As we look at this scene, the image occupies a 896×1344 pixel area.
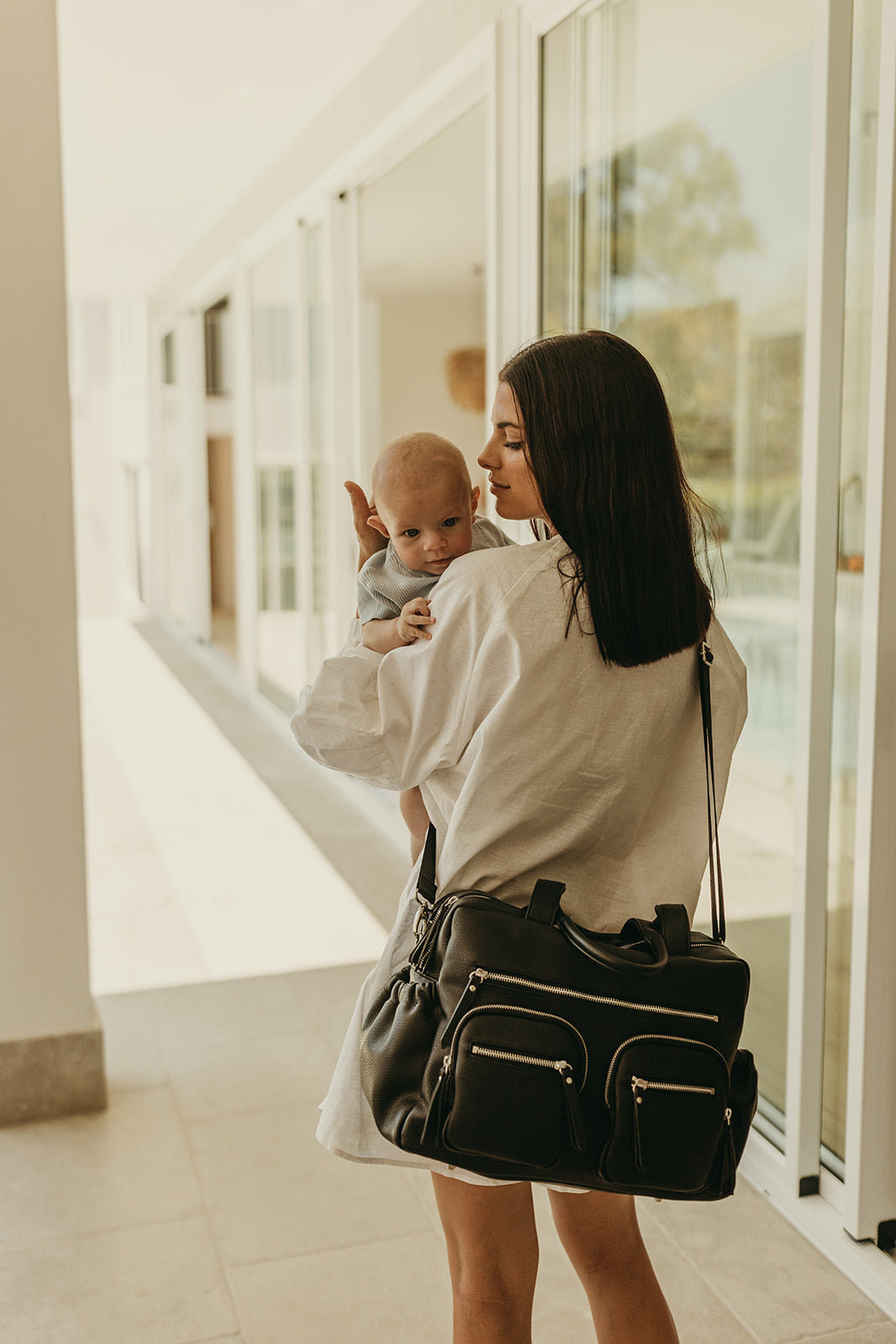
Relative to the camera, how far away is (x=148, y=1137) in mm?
2541

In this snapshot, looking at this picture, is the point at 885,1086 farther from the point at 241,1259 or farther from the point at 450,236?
the point at 450,236

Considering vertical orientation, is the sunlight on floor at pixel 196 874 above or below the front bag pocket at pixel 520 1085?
below

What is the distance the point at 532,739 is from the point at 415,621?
0.16 m

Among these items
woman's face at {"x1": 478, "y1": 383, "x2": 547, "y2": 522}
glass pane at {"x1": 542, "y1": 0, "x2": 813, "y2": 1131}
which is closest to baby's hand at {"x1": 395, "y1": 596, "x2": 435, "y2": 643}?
woman's face at {"x1": 478, "y1": 383, "x2": 547, "y2": 522}

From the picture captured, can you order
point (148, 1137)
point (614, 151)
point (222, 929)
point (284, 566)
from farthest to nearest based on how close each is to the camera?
point (284, 566)
point (222, 929)
point (614, 151)
point (148, 1137)

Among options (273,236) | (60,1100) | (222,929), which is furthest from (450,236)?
(60,1100)

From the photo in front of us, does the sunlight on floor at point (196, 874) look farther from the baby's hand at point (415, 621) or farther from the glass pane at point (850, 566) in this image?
the baby's hand at point (415, 621)

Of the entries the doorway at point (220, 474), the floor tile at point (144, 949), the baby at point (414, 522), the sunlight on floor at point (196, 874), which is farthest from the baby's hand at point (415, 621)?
the doorway at point (220, 474)

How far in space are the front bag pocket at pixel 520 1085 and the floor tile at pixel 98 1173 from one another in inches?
57.3

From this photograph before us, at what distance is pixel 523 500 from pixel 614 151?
204 centimetres

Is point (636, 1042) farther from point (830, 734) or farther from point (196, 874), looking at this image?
point (196, 874)

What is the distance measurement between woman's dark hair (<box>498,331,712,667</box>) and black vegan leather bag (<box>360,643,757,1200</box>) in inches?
10.2

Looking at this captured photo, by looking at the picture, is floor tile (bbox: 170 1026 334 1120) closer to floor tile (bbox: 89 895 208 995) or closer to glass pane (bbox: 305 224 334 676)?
floor tile (bbox: 89 895 208 995)

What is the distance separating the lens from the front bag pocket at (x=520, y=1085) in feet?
3.49
